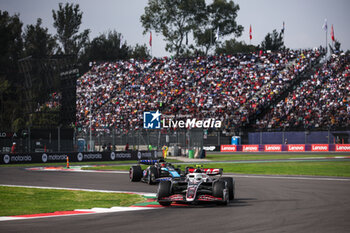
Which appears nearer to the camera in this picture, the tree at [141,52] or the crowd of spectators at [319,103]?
the crowd of spectators at [319,103]

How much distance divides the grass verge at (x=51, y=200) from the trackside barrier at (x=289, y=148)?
43.1 meters

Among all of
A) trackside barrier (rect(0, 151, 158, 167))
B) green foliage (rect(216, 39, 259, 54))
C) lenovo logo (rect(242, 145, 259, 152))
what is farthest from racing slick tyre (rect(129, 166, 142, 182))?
green foliage (rect(216, 39, 259, 54))

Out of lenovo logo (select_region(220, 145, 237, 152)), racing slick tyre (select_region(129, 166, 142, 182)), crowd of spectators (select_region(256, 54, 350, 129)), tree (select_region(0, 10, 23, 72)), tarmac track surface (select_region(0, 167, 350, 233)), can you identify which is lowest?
tarmac track surface (select_region(0, 167, 350, 233))

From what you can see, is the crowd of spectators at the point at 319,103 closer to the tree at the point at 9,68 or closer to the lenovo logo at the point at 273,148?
the lenovo logo at the point at 273,148

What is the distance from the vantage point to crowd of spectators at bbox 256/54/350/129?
5775 centimetres

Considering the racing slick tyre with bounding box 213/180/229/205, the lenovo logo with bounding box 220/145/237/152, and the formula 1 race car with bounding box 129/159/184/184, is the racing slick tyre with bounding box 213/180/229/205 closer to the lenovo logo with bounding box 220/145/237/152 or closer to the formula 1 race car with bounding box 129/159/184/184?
the formula 1 race car with bounding box 129/159/184/184

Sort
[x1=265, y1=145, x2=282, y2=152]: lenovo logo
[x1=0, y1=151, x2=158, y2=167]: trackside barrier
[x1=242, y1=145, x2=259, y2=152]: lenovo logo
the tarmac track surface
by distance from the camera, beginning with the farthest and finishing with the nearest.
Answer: [x1=242, y1=145, x2=259, y2=152]: lenovo logo, [x1=265, y1=145, x2=282, y2=152]: lenovo logo, [x1=0, y1=151, x2=158, y2=167]: trackside barrier, the tarmac track surface

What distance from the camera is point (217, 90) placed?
6800 cm

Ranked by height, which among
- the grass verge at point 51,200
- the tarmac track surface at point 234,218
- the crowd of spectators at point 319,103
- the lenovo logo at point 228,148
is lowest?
the grass verge at point 51,200

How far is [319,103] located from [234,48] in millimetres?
48469

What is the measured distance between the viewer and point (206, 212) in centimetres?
1253

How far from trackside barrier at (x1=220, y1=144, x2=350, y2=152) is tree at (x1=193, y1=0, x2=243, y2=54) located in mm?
35011

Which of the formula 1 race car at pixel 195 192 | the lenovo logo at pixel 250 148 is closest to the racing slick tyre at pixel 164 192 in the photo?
the formula 1 race car at pixel 195 192

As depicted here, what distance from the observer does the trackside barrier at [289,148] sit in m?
55.9
